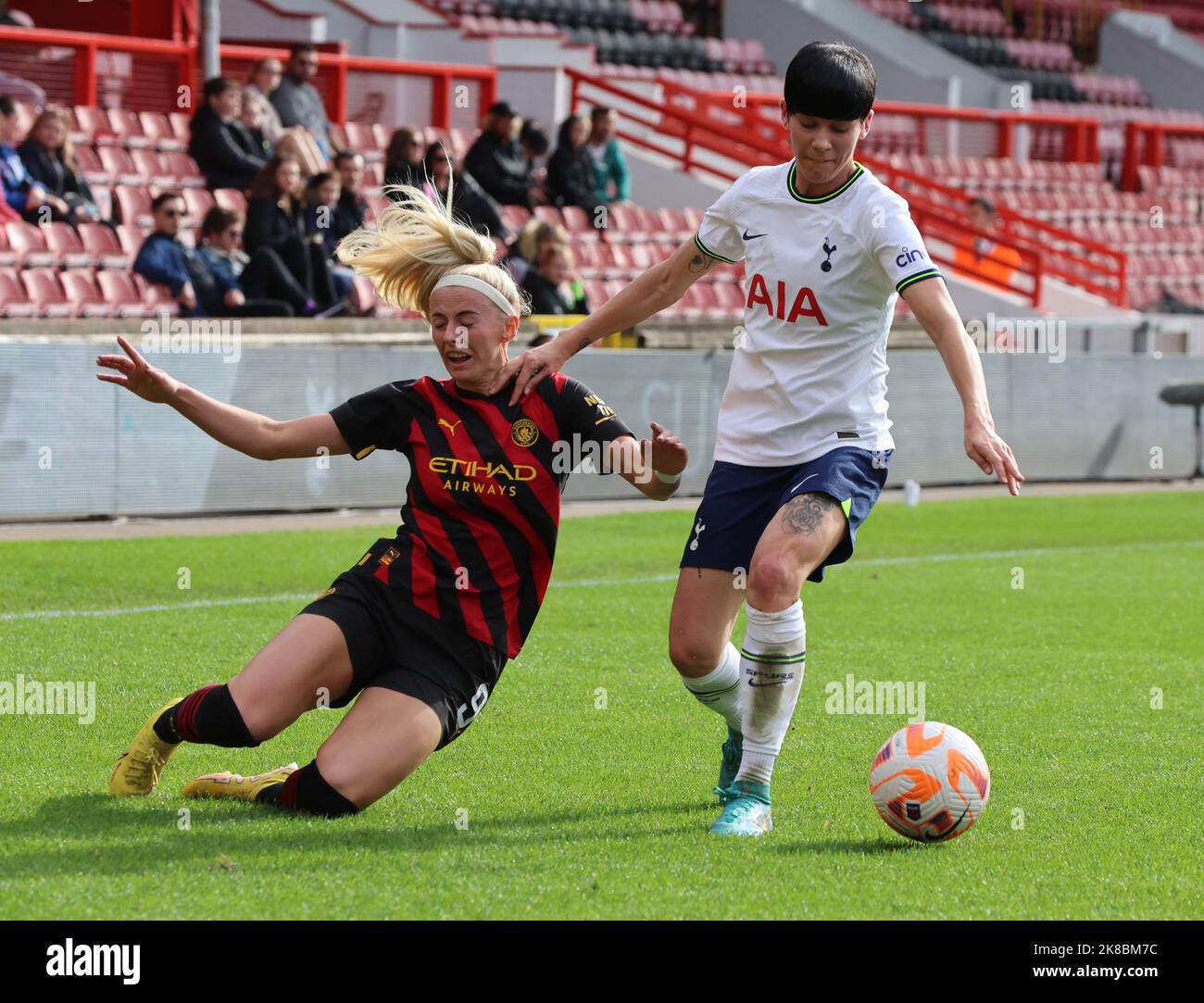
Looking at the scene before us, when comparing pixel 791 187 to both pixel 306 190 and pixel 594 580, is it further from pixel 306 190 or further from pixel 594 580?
pixel 306 190

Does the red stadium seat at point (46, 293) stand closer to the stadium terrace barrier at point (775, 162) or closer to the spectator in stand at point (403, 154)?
the spectator in stand at point (403, 154)

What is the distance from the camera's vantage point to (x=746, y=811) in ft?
16.4

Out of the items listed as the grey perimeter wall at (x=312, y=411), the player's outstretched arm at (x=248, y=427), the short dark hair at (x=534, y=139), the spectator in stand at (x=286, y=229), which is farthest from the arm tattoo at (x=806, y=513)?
the short dark hair at (x=534, y=139)

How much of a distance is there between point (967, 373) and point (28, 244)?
10521 mm

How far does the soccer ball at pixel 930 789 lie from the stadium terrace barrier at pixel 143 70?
13.5 metres

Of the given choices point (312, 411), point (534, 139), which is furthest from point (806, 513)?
point (534, 139)

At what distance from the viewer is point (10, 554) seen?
10086mm

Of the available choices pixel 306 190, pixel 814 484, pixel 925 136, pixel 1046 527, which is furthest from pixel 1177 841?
pixel 925 136

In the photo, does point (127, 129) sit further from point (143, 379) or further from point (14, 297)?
point (143, 379)

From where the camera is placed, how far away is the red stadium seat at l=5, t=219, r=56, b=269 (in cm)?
1366

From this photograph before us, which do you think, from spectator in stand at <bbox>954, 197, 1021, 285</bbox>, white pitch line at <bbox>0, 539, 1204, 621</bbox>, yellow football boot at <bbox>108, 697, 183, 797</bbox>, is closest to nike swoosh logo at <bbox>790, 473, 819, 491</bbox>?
yellow football boot at <bbox>108, 697, 183, 797</bbox>

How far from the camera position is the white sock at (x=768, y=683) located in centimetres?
502

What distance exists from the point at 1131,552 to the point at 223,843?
9.11 meters

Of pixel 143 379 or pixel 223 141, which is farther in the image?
pixel 223 141
